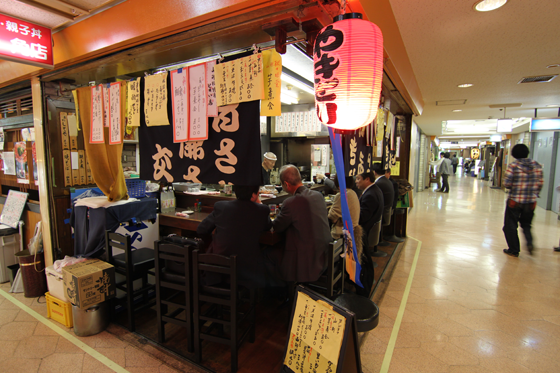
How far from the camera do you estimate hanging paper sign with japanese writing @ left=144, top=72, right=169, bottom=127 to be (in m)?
2.89

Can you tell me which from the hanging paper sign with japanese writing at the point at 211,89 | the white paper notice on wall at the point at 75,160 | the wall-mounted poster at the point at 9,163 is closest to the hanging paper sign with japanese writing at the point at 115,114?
the hanging paper sign with japanese writing at the point at 211,89

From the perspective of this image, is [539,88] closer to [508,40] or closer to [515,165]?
[515,165]

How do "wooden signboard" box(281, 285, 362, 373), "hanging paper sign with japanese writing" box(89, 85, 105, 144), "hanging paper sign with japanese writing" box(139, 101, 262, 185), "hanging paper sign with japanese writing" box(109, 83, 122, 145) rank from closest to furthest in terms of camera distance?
"wooden signboard" box(281, 285, 362, 373)
"hanging paper sign with japanese writing" box(139, 101, 262, 185)
"hanging paper sign with japanese writing" box(109, 83, 122, 145)
"hanging paper sign with japanese writing" box(89, 85, 105, 144)

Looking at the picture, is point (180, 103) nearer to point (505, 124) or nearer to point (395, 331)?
point (395, 331)

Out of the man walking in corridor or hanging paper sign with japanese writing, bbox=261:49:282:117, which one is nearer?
hanging paper sign with japanese writing, bbox=261:49:282:117

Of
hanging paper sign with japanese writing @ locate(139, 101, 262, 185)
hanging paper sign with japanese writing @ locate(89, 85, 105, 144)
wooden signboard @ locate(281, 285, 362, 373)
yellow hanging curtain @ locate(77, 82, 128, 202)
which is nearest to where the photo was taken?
wooden signboard @ locate(281, 285, 362, 373)

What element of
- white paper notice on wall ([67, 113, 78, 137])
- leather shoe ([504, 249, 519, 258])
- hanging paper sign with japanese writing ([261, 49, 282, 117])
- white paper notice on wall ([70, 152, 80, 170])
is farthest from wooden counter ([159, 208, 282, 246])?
leather shoe ([504, 249, 519, 258])

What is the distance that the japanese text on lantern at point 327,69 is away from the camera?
1.91 m

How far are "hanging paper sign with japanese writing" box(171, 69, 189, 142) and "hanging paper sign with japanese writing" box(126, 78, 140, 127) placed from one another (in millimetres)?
488

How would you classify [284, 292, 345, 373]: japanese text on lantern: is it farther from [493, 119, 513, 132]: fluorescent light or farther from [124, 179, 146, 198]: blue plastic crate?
[493, 119, 513, 132]: fluorescent light

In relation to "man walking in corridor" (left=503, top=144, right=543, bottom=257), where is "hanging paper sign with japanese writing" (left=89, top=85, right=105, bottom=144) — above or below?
above

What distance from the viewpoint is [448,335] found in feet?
10.7

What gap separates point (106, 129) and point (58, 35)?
4.21ft

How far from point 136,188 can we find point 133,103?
1558mm
